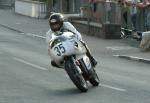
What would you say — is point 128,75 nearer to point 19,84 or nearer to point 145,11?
point 19,84

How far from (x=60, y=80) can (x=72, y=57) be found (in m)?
1.87

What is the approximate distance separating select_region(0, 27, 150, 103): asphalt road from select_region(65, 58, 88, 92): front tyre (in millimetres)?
148

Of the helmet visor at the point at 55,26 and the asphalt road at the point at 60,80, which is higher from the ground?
the helmet visor at the point at 55,26

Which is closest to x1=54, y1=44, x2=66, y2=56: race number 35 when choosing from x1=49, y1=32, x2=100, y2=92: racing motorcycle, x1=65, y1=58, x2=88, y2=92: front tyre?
x1=49, y1=32, x2=100, y2=92: racing motorcycle

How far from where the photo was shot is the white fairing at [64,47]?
38.6 ft

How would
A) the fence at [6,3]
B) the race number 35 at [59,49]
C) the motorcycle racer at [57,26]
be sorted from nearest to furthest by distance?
the race number 35 at [59,49] < the motorcycle racer at [57,26] < the fence at [6,3]

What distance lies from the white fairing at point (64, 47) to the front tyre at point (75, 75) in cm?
17

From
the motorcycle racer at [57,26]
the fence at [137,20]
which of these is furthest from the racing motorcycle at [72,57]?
the fence at [137,20]

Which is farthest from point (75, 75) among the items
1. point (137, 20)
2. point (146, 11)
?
point (137, 20)

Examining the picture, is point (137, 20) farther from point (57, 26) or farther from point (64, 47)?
point (64, 47)

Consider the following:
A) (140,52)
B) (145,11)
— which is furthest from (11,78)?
(145,11)

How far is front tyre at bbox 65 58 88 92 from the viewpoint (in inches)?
456

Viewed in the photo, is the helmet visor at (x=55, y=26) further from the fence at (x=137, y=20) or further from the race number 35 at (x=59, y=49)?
the fence at (x=137, y=20)

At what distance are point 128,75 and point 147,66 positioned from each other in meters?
2.63
